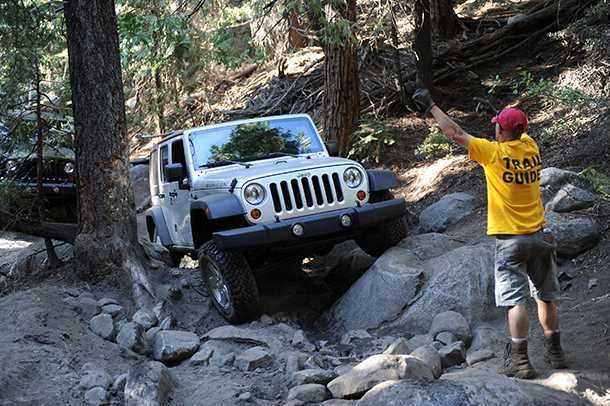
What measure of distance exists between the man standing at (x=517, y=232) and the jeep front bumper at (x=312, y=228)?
2.26 metres

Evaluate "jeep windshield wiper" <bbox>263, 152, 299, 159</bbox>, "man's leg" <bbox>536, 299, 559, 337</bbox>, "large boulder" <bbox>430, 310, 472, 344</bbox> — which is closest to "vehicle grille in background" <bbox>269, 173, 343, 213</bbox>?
"jeep windshield wiper" <bbox>263, 152, 299, 159</bbox>

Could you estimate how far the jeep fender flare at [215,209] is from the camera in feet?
22.0

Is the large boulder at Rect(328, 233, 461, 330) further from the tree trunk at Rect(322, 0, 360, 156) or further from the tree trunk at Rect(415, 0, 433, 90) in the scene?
the tree trunk at Rect(415, 0, 433, 90)

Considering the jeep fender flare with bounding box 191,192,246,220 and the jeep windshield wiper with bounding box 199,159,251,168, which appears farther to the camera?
the jeep windshield wiper with bounding box 199,159,251,168

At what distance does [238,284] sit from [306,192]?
115 centimetres

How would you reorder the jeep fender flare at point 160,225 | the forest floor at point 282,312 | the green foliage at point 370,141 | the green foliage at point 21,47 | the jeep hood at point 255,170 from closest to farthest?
1. the forest floor at point 282,312
2. the jeep hood at point 255,170
3. the green foliage at point 21,47
4. the jeep fender flare at point 160,225
5. the green foliage at point 370,141

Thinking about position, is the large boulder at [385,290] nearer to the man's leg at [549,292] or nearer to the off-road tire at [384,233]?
the off-road tire at [384,233]

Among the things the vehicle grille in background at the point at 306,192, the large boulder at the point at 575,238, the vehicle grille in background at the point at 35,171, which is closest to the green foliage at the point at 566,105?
the large boulder at the point at 575,238

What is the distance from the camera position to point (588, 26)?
389 inches

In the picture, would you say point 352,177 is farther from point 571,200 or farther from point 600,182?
point 600,182

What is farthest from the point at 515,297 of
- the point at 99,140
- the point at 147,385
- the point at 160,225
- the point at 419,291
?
the point at 160,225

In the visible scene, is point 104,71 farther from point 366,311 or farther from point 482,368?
point 482,368

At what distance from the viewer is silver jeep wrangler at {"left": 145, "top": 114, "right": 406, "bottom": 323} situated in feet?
21.8

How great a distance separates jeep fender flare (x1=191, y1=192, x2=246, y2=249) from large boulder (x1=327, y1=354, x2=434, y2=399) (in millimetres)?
2373
